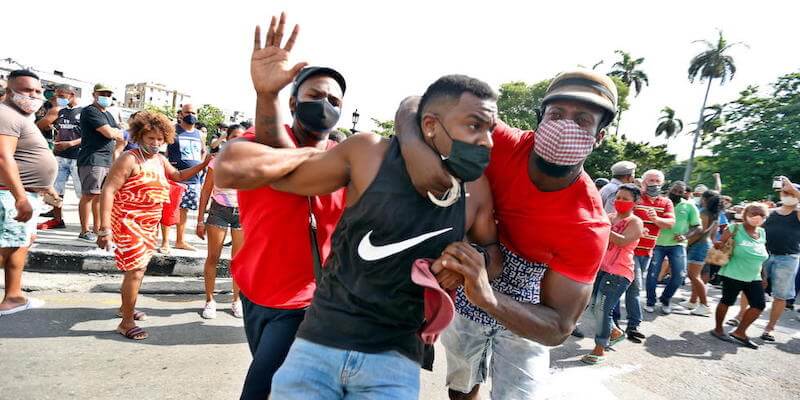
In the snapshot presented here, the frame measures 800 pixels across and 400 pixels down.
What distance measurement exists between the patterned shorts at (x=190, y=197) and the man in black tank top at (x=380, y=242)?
18.3 ft

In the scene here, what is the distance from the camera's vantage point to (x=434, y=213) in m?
1.48

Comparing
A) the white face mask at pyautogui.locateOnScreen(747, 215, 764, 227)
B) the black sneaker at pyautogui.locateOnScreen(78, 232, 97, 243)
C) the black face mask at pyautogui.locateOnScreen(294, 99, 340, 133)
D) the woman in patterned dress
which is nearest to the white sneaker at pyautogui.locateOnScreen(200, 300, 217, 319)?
the woman in patterned dress

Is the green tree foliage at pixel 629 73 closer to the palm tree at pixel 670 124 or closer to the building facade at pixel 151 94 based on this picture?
the palm tree at pixel 670 124

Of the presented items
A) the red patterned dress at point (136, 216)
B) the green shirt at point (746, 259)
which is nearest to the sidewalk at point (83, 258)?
the red patterned dress at point (136, 216)

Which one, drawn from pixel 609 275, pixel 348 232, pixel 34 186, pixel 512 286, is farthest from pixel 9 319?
pixel 609 275

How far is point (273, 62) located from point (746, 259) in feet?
21.0

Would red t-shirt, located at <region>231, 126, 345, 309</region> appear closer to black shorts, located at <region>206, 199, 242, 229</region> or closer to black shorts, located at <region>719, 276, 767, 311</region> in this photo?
black shorts, located at <region>206, 199, 242, 229</region>

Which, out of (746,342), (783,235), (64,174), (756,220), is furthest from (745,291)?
(64,174)

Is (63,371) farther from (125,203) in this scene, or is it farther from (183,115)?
(183,115)

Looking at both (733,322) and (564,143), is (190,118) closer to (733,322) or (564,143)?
(564,143)

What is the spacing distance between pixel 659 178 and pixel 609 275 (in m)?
1.82

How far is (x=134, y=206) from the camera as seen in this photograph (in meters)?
3.61

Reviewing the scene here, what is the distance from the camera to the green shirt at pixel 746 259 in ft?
18.6

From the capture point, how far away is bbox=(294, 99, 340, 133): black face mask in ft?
6.39
